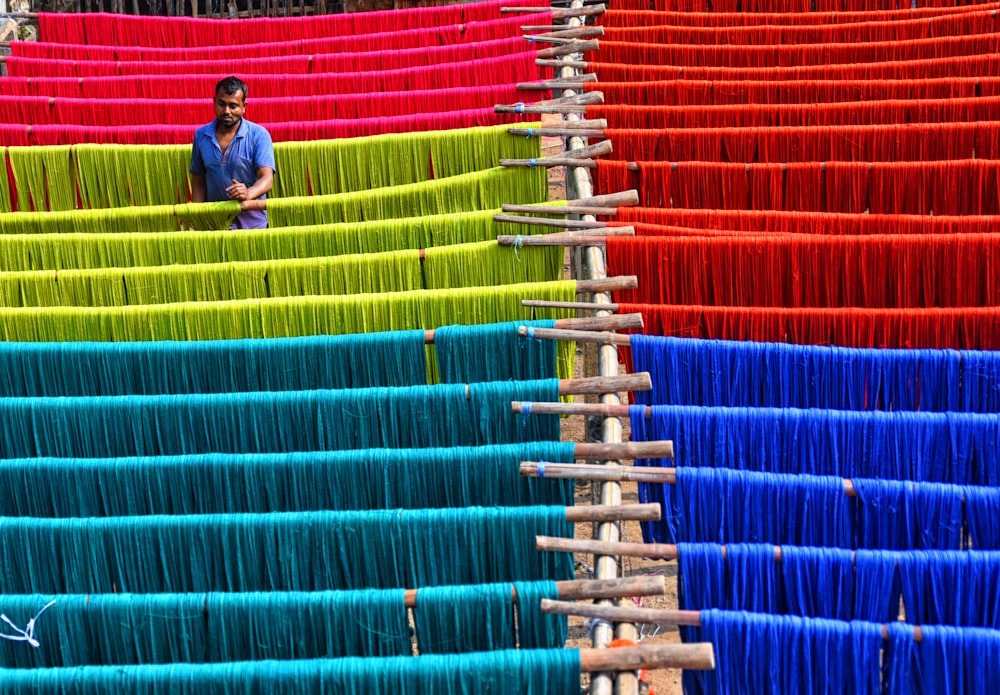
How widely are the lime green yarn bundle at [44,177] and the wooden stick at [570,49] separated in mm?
3479

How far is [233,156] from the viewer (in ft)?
23.7

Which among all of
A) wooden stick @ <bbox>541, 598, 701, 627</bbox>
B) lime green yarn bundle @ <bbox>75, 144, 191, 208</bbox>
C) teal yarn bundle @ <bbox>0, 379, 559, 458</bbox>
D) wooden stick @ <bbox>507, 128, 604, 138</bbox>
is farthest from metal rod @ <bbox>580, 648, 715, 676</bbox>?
lime green yarn bundle @ <bbox>75, 144, 191, 208</bbox>

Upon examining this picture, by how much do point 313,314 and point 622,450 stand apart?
196 centimetres

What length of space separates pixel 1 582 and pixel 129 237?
263cm

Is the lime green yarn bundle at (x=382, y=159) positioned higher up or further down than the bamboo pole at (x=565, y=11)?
further down

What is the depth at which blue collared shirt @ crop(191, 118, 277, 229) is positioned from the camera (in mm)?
7184

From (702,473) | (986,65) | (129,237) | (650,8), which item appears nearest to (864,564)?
(702,473)

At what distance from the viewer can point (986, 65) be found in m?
8.34

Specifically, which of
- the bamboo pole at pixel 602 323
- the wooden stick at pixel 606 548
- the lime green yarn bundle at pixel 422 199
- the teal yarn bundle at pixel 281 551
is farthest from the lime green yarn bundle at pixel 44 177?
the wooden stick at pixel 606 548

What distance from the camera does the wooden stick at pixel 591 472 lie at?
456 cm

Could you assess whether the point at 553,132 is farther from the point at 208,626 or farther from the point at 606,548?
the point at 208,626

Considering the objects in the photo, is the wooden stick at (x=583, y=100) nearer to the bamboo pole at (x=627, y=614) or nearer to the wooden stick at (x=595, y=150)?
the wooden stick at (x=595, y=150)

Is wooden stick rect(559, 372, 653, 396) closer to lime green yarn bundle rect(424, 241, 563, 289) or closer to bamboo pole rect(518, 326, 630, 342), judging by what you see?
bamboo pole rect(518, 326, 630, 342)

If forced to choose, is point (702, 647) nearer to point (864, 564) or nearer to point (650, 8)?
point (864, 564)
